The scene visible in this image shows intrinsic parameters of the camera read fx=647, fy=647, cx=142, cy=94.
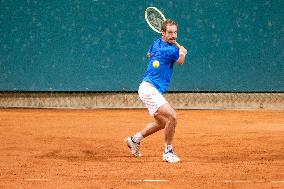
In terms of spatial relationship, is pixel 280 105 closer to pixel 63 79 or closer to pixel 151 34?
pixel 151 34

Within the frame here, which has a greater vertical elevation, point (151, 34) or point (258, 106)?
point (151, 34)

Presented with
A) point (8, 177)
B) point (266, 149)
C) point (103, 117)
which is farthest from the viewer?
point (103, 117)

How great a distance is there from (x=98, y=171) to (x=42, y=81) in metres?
6.55

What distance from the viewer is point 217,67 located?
1198 centimetres

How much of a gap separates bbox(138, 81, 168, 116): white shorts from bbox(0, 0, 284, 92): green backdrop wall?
543cm

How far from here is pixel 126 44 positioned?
39.3 ft

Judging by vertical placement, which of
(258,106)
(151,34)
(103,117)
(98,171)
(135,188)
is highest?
(151,34)

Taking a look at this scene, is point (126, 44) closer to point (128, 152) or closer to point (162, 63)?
point (128, 152)

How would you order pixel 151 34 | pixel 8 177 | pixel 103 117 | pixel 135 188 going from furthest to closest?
1. pixel 151 34
2. pixel 103 117
3. pixel 8 177
4. pixel 135 188

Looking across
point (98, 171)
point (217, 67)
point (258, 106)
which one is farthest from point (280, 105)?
point (98, 171)

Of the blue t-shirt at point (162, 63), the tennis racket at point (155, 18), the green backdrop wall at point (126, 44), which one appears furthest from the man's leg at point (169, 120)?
the green backdrop wall at point (126, 44)

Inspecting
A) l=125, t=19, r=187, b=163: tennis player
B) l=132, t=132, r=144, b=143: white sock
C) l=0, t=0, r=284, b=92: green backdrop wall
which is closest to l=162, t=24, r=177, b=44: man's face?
l=125, t=19, r=187, b=163: tennis player

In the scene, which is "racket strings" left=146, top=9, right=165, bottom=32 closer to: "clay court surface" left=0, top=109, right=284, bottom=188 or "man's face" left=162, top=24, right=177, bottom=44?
"man's face" left=162, top=24, right=177, bottom=44

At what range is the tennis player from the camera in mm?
6391
